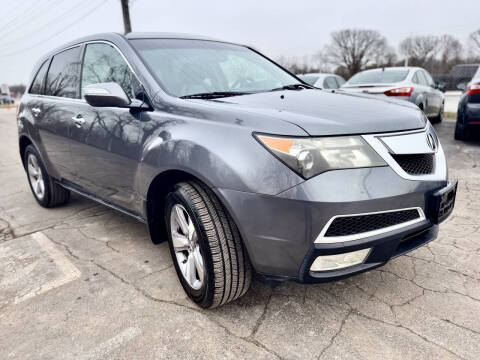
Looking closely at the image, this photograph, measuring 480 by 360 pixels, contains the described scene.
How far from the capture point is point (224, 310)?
2.11m

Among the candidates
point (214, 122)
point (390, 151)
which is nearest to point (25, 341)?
point (214, 122)

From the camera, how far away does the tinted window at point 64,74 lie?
3186mm

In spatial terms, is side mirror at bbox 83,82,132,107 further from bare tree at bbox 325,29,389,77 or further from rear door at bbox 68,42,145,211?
bare tree at bbox 325,29,389,77

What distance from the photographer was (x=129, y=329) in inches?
77.7

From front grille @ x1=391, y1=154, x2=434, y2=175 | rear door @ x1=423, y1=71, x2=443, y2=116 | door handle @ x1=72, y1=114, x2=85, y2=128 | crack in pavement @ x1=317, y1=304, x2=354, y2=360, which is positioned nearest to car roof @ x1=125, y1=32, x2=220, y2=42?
door handle @ x1=72, y1=114, x2=85, y2=128

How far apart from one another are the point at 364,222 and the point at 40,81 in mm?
3587

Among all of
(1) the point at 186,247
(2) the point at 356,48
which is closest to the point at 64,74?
(1) the point at 186,247

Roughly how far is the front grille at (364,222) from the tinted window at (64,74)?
2.46m

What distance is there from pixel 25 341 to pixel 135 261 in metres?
0.91

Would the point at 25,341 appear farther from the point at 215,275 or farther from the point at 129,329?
the point at 215,275

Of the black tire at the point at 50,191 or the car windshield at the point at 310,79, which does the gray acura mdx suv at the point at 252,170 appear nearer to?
the black tire at the point at 50,191

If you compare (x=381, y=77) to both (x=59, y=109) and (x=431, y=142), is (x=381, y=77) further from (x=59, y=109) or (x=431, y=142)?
(x=59, y=109)

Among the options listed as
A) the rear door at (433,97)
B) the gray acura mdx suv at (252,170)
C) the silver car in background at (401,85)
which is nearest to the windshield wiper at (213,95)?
the gray acura mdx suv at (252,170)

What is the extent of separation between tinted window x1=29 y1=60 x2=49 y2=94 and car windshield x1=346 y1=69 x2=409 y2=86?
570cm
